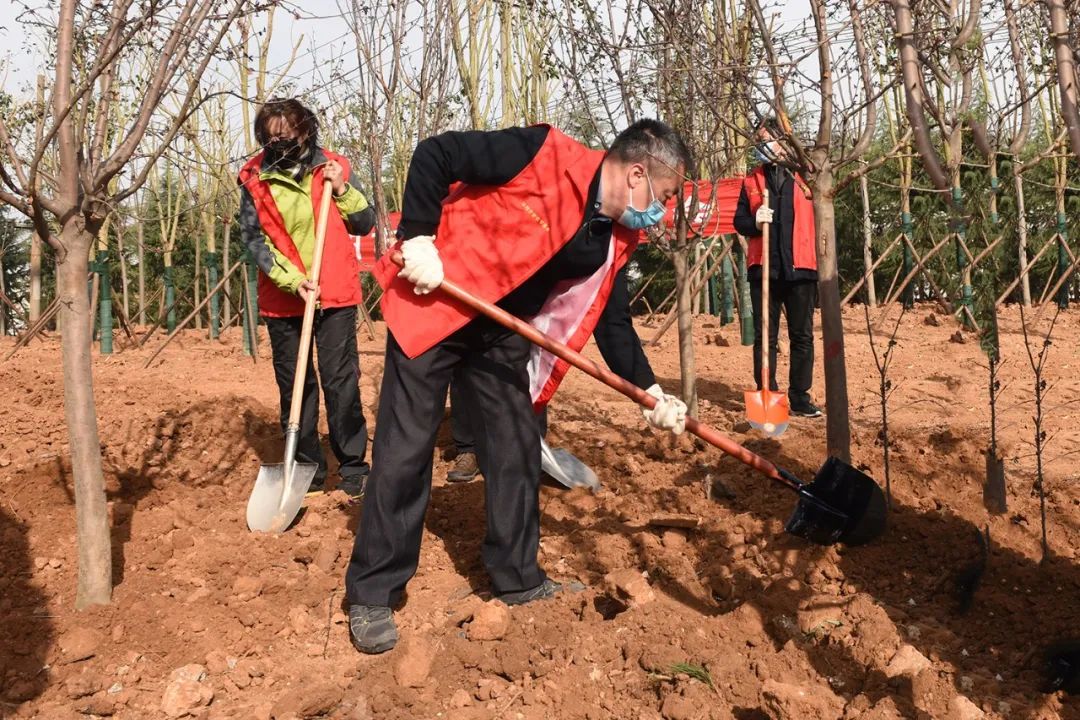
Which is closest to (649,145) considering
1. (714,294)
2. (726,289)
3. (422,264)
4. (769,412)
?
(422,264)

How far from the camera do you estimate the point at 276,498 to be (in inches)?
160

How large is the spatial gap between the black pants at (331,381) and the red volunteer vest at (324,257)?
57 mm

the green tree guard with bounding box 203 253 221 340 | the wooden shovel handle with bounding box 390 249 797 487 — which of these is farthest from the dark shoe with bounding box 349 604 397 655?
the green tree guard with bounding box 203 253 221 340

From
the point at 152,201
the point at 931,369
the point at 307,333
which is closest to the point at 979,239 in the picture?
the point at 931,369

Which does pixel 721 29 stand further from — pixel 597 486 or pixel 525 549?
pixel 525 549

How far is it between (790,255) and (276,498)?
3140 millimetres

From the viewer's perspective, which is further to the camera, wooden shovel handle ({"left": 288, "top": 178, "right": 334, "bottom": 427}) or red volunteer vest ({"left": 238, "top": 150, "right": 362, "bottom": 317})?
red volunteer vest ({"left": 238, "top": 150, "right": 362, "bottom": 317})

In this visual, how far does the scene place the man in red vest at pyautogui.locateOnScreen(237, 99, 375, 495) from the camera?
169 inches

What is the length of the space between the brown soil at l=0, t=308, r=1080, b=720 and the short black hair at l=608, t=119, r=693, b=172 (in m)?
1.33

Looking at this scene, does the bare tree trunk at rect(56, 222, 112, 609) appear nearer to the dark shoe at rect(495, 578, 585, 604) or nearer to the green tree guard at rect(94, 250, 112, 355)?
the dark shoe at rect(495, 578, 585, 604)

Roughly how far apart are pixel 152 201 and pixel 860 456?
15928mm

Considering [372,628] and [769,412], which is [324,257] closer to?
[372,628]

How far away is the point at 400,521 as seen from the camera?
10.2ft

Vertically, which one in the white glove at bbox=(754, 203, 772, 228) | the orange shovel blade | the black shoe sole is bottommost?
the black shoe sole
